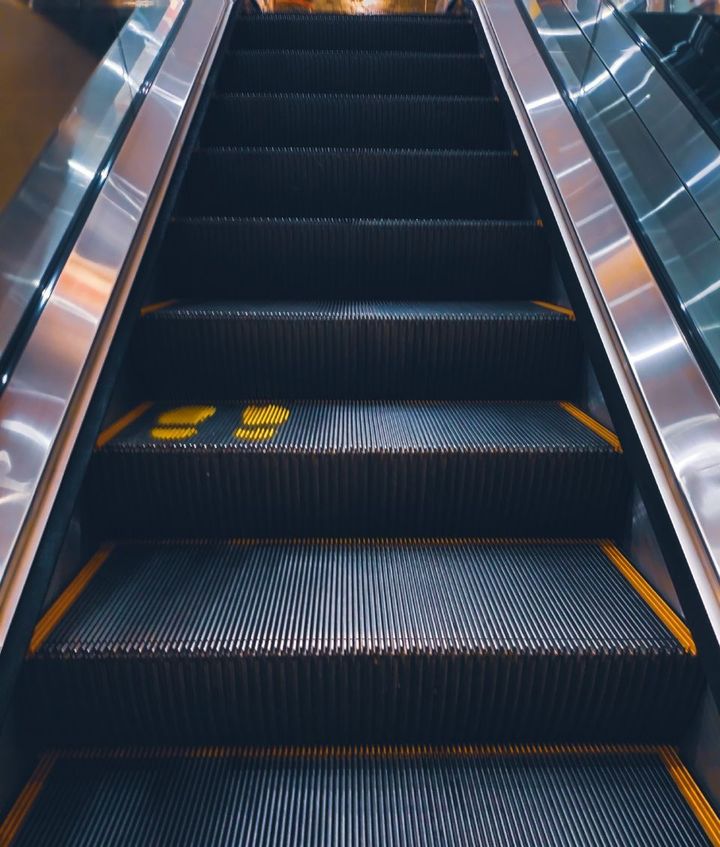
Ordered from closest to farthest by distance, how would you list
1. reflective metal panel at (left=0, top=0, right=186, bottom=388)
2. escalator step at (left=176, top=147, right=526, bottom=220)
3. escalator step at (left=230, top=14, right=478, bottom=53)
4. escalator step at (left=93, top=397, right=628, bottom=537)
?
reflective metal panel at (left=0, top=0, right=186, bottom=388)
escalator step at (left=93, top=397, right=628, bottom=537)
escalator step at (left=176, top=147, right=526, bottom=220)
escalator step at (left=230, top=14, right=478, bottom=53)

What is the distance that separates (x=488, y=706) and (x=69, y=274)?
1.27m

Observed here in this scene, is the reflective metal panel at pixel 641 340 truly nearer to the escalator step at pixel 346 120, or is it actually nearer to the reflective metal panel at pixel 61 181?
the escalator step at pixel 346 120

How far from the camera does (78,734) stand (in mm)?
1131

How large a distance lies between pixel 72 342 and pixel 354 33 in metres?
2.41

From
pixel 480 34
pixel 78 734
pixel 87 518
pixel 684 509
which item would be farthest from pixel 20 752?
pixel 480 34

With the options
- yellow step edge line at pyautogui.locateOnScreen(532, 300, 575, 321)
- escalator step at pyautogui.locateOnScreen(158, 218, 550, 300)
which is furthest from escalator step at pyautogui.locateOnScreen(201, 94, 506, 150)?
yellow step edge line at pyautogui.locateOnScreen(532, 300, 575, 321)

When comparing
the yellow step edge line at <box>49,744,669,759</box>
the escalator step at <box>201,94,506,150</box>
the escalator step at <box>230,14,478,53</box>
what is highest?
the escalator step at <box>230,14,478,53</box>

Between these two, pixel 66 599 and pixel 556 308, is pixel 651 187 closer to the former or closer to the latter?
pixel 556 308

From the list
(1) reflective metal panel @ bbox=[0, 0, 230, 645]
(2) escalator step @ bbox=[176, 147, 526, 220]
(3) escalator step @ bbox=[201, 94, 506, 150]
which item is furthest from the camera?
(3) escalator step @ bbox=[201, 94, 506, 150]

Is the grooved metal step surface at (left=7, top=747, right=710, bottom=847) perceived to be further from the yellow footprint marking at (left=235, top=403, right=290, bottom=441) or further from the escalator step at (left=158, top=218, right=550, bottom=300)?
the escalator step at (left=158, top=218, right=550, bottom=300)

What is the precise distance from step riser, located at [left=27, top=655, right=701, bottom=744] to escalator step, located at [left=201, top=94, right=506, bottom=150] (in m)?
2.01

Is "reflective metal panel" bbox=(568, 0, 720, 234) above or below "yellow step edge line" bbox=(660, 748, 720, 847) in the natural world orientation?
above

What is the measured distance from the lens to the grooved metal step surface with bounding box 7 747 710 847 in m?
0.99

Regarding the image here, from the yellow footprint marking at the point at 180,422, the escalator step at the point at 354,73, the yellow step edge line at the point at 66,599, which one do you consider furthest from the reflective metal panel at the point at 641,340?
the yellow step edge line at the point at 66,599
